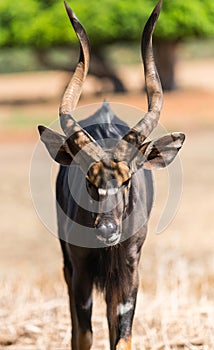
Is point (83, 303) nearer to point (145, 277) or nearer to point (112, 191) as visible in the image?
point (112, 191)

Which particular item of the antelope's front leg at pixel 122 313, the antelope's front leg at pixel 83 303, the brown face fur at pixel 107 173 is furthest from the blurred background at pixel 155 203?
the brown face fur at pixel 107 173

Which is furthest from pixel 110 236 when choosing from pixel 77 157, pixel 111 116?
pixel 111 116

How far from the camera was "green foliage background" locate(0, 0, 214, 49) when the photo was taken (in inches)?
1168

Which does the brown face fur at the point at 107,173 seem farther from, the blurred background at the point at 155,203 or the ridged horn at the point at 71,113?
the blurred background at the point at 155,203

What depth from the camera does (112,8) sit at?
99.3 feet

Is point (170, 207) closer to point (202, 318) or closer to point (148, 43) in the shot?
point (148, 43)

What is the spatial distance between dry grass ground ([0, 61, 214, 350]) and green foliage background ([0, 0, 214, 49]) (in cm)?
1038

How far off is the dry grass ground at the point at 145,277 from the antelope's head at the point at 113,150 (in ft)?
6.30

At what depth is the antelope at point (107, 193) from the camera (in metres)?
5.31

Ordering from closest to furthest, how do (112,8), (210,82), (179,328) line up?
1. (179,328)
2. (112,8)
3. (210,82)

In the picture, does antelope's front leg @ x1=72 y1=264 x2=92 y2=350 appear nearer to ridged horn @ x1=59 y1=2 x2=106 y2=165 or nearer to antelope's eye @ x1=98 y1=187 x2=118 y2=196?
ridged horn @ x1=59 y1=2 x2=106 y2=165

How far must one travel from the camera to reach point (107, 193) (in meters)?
5.22

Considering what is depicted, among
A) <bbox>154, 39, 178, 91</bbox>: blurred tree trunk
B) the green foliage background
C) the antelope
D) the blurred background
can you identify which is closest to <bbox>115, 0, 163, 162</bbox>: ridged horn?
the antelope

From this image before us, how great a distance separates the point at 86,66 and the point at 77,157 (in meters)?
0.73
